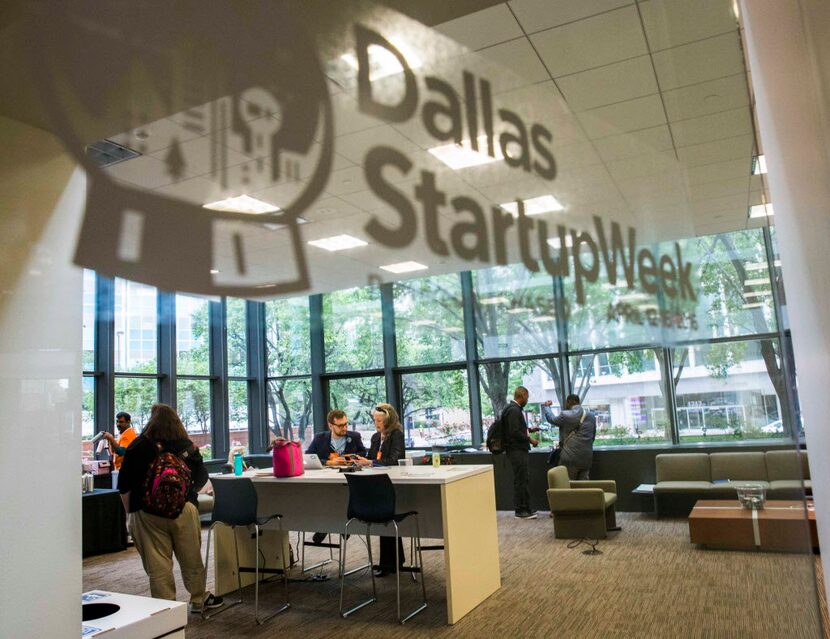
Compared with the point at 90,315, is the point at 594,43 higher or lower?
higher

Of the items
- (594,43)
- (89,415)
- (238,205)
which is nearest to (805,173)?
(594,43)

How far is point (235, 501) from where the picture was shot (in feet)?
13.1

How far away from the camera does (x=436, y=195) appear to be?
0.84 meters

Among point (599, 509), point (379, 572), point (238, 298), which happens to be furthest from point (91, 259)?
point (599, 509)

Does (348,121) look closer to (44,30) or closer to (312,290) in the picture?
(312,290)

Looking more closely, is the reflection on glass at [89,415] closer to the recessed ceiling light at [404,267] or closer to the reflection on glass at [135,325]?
the reflection on glass at [135,325]

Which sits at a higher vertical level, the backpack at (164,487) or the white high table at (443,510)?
the backpack at (164,487)

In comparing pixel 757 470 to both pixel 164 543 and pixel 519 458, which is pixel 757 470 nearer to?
pixel 164 543

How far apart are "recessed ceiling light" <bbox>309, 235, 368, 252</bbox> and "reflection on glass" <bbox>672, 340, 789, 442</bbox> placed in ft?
1.57

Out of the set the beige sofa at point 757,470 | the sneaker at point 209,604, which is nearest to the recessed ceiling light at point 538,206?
the beige sofa at point 757,470

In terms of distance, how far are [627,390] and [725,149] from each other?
10.7 inches

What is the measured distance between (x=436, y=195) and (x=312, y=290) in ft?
0.73

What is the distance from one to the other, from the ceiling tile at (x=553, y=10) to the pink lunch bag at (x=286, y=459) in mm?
3549

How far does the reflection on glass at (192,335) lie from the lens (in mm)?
999
